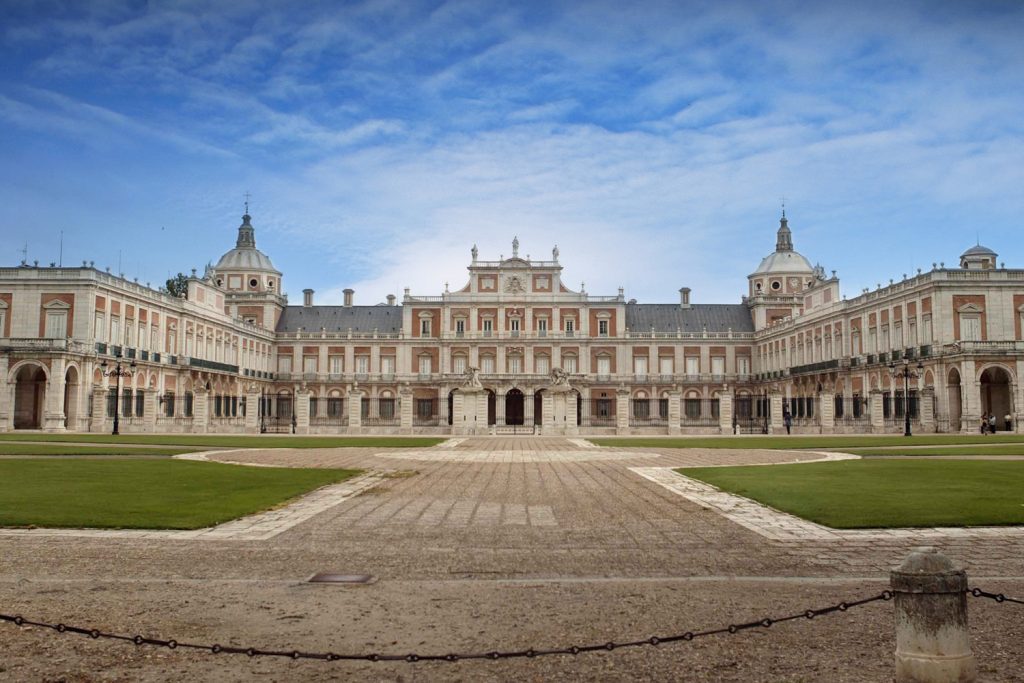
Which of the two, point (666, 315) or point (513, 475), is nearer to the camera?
point (513, 475)

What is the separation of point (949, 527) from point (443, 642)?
706 centimetres

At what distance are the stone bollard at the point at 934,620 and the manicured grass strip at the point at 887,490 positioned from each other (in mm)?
5768

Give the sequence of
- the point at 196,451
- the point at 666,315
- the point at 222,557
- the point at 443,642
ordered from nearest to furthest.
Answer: the point at 443,642 → the point at 222,557 → the point at 196,451 → the point at 666,315

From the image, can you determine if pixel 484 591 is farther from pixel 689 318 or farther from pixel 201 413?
pixel 689 318

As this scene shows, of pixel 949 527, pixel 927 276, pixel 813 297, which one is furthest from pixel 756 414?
pixel 949 527

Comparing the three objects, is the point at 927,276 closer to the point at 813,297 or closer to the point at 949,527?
the point at 813,297

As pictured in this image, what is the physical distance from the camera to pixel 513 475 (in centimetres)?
1778

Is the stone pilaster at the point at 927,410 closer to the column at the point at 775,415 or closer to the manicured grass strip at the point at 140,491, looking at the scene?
the column at the point at 775,415

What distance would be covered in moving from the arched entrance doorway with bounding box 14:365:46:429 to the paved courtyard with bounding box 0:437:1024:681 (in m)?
41.1

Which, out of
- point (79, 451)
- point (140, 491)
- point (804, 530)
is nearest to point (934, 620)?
point (804, 530)

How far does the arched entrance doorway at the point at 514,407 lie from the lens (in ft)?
240

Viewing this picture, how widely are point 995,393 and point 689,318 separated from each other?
35.6 metres

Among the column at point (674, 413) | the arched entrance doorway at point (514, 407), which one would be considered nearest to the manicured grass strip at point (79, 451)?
the column at point (674, 413)

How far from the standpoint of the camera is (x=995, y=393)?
153 ft
